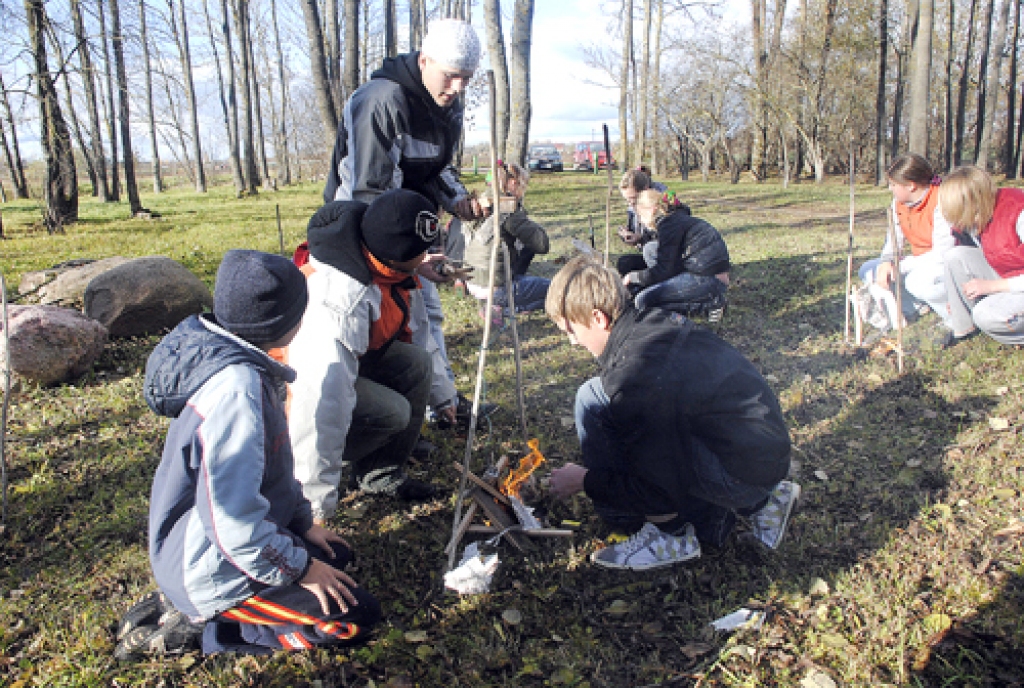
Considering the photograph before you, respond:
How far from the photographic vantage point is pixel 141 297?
5.31m

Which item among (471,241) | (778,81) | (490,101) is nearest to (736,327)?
(471,241)

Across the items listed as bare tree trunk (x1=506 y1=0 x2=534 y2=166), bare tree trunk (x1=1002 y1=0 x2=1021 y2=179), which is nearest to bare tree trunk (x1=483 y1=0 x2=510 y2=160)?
bare tree trunk (x1=506 y1=0 x2=534 y2=166)

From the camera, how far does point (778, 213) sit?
1334cm

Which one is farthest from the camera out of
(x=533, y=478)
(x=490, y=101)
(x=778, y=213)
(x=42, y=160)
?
(x=778, y=213)

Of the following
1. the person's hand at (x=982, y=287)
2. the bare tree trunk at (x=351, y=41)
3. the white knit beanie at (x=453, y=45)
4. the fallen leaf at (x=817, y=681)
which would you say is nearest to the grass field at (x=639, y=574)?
the fallen leaf at (x=817, y=681)

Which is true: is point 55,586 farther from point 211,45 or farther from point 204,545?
point 211,45

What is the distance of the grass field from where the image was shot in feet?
6.98

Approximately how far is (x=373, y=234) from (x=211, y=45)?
1192 inches

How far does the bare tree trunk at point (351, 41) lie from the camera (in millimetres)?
13578

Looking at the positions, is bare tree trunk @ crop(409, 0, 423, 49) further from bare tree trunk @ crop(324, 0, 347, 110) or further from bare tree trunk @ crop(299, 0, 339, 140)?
bare tree trunk @ crop(299, 0, 339, 140)

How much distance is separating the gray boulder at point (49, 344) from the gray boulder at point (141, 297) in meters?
0.51

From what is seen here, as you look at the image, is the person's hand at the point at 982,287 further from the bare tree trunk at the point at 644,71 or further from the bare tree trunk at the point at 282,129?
the bare tree trunk at the point at 282,129

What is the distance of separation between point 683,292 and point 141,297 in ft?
14.9

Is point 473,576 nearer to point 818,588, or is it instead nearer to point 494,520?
point 494,520
